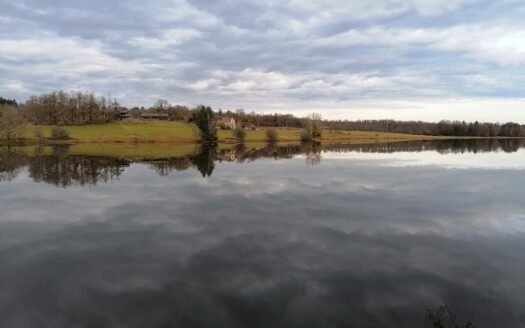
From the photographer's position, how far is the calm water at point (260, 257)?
→ 9234 mm

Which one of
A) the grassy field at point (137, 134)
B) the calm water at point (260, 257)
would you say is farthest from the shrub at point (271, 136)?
the calm water at point (260, 257)

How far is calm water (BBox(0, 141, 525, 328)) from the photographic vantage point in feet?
30.3

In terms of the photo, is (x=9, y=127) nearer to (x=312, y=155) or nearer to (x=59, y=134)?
(x=59, y=134)

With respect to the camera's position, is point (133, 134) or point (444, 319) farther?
point (133, 134)

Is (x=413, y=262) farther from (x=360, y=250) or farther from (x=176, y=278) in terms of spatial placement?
(x=176, y=278)

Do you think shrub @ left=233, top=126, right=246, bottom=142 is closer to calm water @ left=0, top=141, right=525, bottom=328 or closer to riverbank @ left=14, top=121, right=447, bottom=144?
riverbank @ left=14, top=121, right=447, bottom=144

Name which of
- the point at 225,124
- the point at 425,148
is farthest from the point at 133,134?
the point at 425,148

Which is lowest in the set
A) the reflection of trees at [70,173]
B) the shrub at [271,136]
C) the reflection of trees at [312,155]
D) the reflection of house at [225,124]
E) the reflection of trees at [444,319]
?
the reflection of trees at [444,319]

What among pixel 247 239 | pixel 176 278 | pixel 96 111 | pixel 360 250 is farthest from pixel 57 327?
pixel 96 111

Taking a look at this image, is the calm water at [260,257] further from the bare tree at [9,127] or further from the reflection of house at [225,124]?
the reflection of house at [225,124]

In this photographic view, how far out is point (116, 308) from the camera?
938 centimetres

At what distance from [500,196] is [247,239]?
17.7 metres

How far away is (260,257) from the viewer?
1296 centimetres

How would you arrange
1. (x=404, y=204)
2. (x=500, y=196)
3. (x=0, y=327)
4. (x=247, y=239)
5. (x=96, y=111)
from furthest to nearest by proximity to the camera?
(x=96, y=111) < (x=500, y=196) < (x=404, y=204) < (x=247, y=239) < (x=0, y=327)
